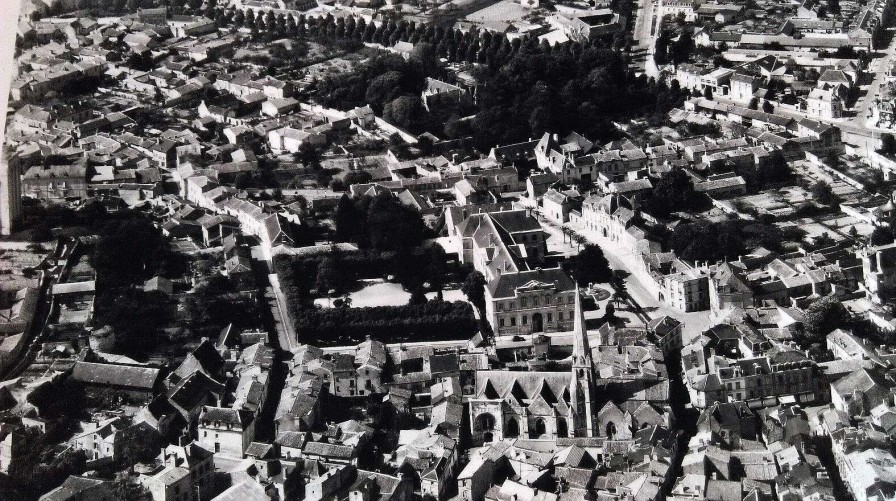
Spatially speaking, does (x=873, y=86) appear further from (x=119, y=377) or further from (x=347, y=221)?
(x=119, y=377)

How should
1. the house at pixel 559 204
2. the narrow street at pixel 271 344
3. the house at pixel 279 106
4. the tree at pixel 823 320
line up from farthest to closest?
1. the house at pixel 279 106
2. the house at pixel 559 204
3. the tree at pixel 823 320
4. the narrow street at pixel 271 344

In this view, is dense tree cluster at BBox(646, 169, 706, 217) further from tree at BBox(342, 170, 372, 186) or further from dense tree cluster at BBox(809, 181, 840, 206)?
tree at BBox(342, 170, 372, 186)

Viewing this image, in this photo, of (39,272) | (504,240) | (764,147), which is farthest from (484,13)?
(39,272)

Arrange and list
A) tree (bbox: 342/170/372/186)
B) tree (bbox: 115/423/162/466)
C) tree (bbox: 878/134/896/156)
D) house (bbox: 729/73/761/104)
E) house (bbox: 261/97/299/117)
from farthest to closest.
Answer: house (bbox: 261/97/299/117)
house (bbox: 729/73/761/104)
tree (bbox: 342/170/372/186)
tree (bbox: 878/134/896/156)
tree (bbox: 115/423/162/466)

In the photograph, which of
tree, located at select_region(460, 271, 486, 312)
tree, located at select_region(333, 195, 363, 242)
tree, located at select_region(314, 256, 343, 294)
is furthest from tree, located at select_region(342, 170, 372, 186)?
tree, located at select_region(460, 271, 486, 312)

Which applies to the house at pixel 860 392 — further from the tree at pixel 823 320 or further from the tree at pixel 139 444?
the tree at pixel 139 444

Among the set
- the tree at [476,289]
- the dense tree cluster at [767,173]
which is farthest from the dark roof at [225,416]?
the dense tree cluster at [767,173]
